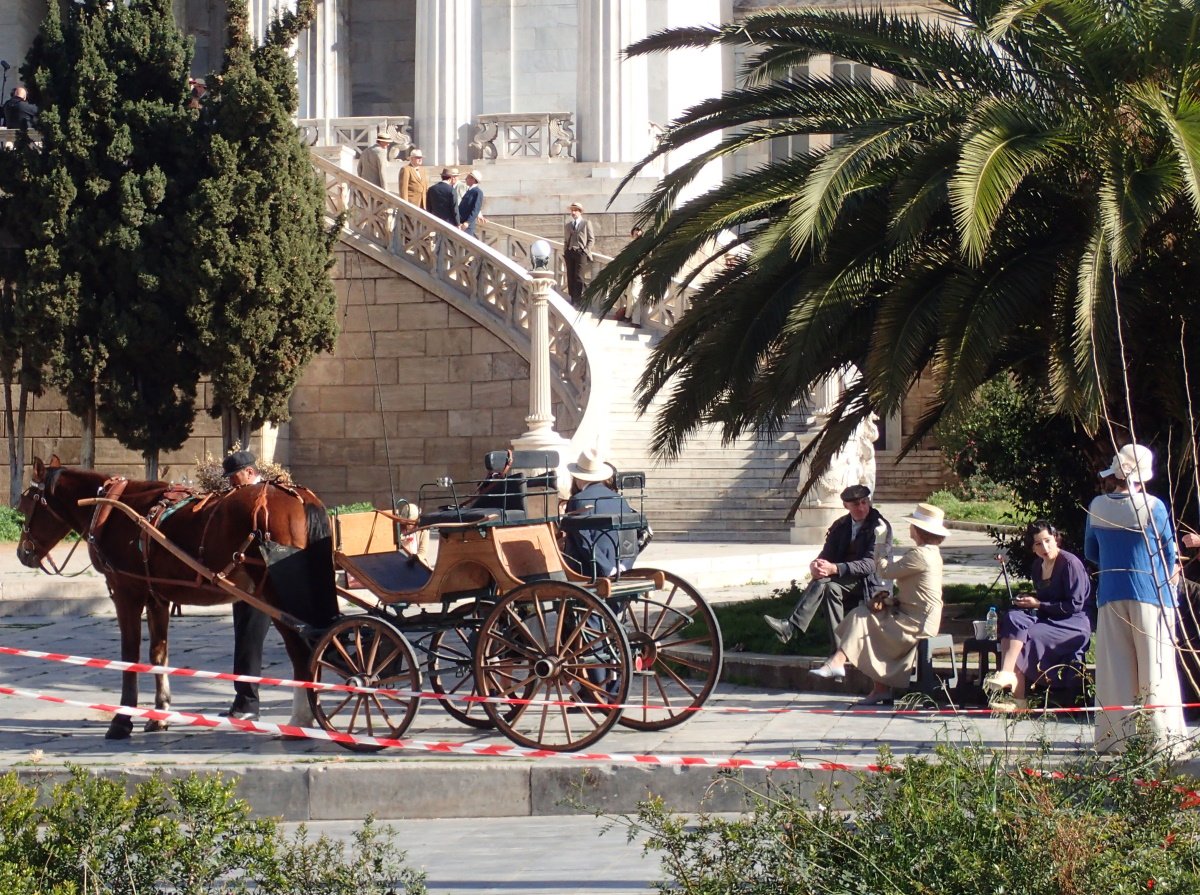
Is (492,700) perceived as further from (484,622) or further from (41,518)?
(41,518)

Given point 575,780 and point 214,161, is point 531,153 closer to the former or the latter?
point 214,161

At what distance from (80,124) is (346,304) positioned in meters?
4.79

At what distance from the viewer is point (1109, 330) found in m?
9.59

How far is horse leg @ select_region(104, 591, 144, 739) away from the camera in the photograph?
9.48 metres

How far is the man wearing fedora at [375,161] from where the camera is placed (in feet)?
92.3

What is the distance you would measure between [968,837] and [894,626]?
5170 millimetres

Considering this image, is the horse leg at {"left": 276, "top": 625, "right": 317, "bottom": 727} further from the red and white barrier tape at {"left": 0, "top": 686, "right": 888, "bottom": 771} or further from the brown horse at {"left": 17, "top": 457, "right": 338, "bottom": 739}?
the red and white barrier tape at {"left": 0, "top": 686, "right": 888, "bottom": 771}

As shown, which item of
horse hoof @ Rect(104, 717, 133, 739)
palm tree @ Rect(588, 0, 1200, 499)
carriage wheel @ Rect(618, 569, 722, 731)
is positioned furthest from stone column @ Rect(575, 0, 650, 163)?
horse hoof @ Rect(104, 717, 133, 739)

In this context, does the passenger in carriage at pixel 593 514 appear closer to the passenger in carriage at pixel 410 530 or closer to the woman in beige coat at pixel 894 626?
the passenger in carriage at pixel 410 530

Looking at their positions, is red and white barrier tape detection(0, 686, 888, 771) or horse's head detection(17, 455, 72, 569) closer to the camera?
red and white barrier tape detection(0, 686, 888, 771)

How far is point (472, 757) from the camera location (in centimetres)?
849

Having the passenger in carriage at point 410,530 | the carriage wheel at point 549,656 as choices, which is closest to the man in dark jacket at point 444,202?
the passenger in carriage at point 410,530

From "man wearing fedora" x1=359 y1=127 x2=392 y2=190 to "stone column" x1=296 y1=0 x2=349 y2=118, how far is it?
18.5 ft

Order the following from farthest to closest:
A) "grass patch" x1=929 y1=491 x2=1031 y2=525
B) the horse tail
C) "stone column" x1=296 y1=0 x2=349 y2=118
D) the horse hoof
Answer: "stone column" x1=296 y1=0 x2=349 y2=118
"grass patch" x1=929 y1=491 x2=1031 y2=525
the horse hoof
the horse tail
